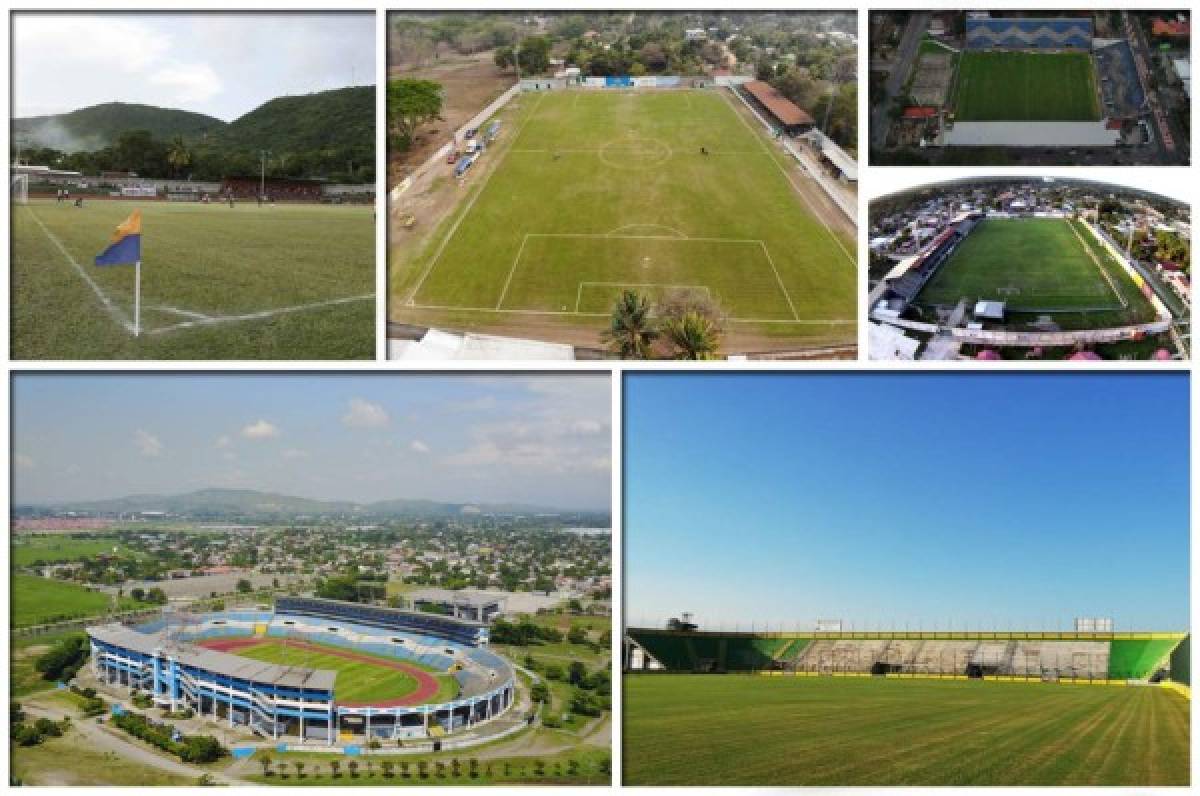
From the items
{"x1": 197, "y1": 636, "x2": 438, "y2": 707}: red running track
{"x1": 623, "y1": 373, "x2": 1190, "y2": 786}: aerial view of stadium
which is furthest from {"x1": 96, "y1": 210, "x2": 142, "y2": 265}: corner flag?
{"x1": 623, "y1": 373, "x2": 1190, "y2": 786}: aerial view of stadium

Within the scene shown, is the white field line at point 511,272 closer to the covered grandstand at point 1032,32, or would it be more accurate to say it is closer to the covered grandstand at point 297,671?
the covered grandstand at point 297,671

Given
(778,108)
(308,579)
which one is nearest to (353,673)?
(308,579)

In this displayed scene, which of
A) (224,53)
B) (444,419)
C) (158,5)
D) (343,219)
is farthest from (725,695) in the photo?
(158,5)

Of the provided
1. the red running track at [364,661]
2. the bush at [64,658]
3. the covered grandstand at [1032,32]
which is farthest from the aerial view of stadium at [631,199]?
the bush at [64,658]

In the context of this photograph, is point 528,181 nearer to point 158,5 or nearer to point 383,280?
point 383,280

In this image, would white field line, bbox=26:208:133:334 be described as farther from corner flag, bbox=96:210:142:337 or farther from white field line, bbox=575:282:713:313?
white field line, bbox=575:282:713:313

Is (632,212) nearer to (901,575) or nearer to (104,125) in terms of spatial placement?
(901,575)
